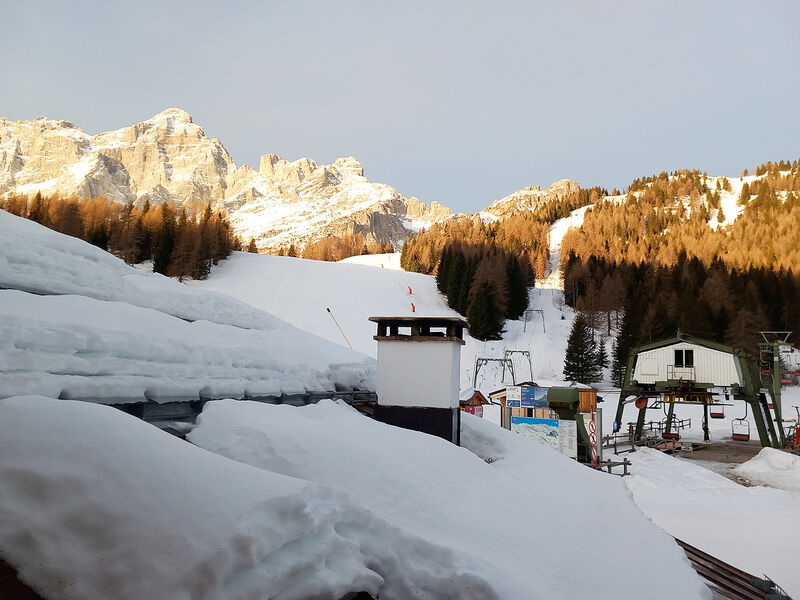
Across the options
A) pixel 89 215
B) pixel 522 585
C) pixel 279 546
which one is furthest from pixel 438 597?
pixel 89 215

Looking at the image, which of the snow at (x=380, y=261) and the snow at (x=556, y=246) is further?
the snow at (x=380, y=261)

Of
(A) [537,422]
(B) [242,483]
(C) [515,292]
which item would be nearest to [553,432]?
(A) [537,422]

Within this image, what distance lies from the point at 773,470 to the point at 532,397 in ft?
27.6

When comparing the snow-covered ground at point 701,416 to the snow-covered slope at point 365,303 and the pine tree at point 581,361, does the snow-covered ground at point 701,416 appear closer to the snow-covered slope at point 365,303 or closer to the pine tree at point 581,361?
the pine tree at point 581,361

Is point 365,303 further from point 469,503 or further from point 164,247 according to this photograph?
point 469,503

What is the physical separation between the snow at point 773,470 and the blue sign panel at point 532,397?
7042 mm

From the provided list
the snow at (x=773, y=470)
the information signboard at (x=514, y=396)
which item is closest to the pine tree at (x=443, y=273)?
the information signboard at (x=514, y=396)

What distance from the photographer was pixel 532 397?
69.8ft

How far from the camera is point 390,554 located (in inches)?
129

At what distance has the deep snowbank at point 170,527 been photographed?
2.44 m

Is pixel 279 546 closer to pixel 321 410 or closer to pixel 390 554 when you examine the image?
pixel 390 554

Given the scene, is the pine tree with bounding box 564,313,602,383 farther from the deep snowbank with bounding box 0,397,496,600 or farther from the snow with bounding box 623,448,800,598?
the deep snowbank with bounding box 0,397,496,600

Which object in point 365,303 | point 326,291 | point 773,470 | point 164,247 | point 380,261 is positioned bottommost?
point 773,470

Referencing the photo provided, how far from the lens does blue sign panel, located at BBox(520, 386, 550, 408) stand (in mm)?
21070
